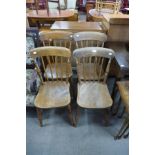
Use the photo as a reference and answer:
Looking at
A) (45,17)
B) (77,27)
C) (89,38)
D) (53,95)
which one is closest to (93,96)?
(53,95)

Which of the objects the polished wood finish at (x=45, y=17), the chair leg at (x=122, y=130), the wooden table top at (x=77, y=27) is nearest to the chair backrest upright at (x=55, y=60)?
the wooden table top at (x=77, y=27)

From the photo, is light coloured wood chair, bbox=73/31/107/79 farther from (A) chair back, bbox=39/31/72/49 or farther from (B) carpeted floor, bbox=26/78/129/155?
(B) carpeted floor, bbox=26/78/129/155

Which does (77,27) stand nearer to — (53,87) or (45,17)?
(53,87)

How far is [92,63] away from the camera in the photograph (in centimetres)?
243

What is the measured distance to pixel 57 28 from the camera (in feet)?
8.18

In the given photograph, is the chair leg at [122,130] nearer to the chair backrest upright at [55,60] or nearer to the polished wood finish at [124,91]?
the polished wood finish at [124,91]

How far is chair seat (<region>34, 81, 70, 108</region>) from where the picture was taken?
1.83 metres

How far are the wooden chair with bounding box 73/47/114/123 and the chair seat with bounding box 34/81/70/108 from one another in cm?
13

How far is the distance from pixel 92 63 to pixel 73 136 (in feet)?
3.00

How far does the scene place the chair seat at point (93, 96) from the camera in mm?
1826

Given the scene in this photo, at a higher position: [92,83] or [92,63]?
[92,63]
